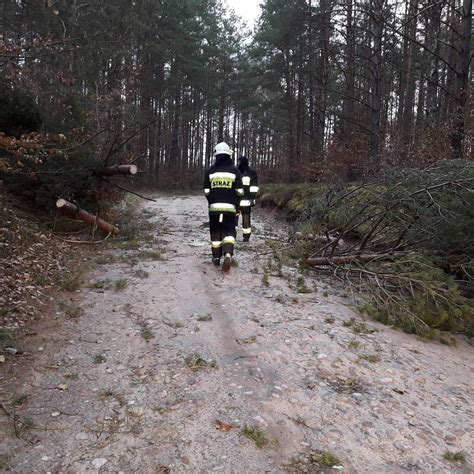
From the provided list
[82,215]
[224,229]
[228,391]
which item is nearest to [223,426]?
[228,391]

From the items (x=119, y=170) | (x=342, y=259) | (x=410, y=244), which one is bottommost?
(x=342, y=259)

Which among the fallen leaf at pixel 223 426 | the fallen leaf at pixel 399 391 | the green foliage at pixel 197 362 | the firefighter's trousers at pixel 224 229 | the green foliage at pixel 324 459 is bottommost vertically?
the green foliage at pixel 324 459

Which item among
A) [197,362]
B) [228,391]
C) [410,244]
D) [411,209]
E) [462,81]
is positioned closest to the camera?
[228,391]

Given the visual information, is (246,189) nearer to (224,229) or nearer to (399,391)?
(224,229)

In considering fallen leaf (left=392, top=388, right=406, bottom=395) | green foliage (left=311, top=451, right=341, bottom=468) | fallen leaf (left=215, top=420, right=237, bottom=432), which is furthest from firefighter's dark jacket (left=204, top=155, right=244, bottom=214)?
green foliage (left=311, top=451, right=341, bottom=468)

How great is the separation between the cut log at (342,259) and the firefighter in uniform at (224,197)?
1699 mm

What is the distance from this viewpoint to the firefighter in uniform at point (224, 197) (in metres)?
7.58

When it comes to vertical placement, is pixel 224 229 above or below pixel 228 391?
above

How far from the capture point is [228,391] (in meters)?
3.74

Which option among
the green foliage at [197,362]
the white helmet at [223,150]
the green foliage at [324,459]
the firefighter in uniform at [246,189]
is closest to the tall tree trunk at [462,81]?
the firefighter in uniform at [246,189]

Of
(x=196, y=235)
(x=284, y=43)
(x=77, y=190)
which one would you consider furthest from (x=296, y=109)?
(x=77, y=190)

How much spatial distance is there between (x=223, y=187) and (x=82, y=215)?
374 cm

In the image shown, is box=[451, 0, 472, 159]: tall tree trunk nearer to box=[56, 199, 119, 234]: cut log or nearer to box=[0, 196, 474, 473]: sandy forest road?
box=[0, 196, 474, 473]: sandy forest road

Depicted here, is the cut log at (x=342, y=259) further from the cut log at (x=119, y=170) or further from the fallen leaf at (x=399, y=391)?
the cut log at (x=119, y=170)
